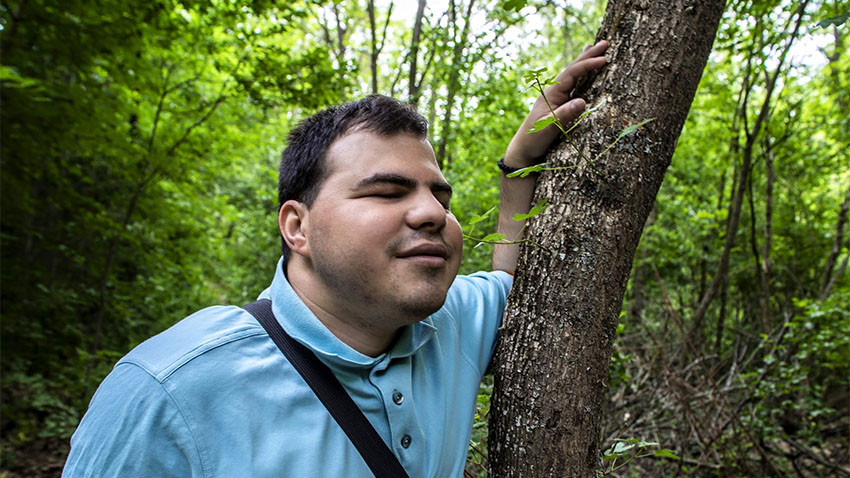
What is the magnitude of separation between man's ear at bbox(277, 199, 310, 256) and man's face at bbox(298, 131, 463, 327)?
0.11 ft

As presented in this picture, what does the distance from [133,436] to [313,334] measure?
42cm

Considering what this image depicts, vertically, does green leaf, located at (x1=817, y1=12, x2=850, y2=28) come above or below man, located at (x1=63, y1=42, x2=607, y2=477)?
above

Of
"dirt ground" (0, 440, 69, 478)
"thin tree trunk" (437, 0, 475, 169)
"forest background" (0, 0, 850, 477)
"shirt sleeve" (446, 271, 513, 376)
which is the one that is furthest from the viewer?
"thin tree trunk" (437, 0, 475, 169)

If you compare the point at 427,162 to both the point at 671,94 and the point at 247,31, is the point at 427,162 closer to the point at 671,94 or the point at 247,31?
the point at 671,94

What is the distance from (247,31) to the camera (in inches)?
205

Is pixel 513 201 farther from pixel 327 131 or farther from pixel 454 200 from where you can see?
pixel 454 200

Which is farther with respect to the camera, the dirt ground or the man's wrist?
the dirt ground

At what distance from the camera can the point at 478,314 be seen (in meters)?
1.64

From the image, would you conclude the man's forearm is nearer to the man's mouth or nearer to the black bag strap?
the man's mouth

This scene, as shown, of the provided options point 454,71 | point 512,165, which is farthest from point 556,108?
point 454,71

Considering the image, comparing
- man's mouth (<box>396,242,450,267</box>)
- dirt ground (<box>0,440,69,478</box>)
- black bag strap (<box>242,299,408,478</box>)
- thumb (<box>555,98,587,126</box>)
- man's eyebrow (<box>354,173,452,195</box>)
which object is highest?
thumb (<box>555,98,587,126</box>)

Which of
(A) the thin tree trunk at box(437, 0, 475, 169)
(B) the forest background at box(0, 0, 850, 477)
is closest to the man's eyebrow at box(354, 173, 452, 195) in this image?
(B) the forest background at box(0, 0, 850, 477)

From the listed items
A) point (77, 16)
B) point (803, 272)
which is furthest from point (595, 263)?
point (803, 272)

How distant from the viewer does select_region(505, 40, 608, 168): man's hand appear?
4.76 feet
